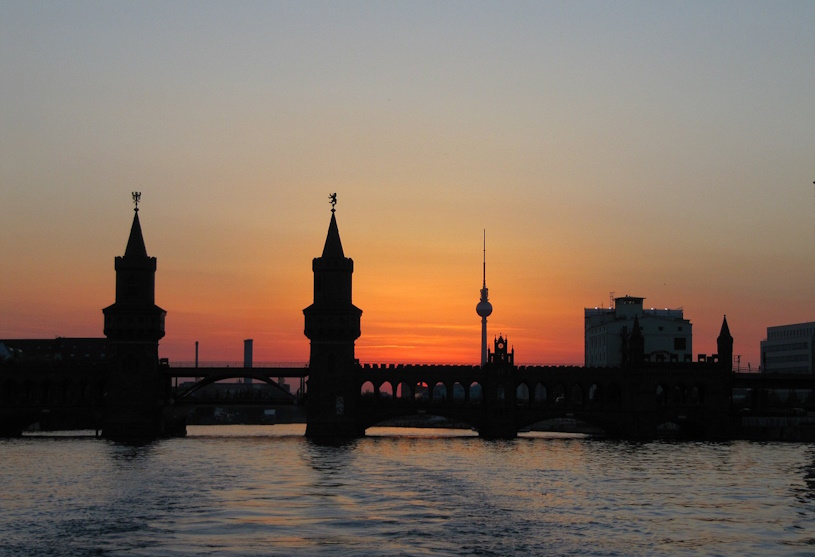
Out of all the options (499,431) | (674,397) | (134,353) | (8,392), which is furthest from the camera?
(674,397)

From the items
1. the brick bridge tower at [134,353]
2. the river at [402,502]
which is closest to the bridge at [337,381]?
the brick bridge tower at [134,353]

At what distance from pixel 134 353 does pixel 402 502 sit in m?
85.1

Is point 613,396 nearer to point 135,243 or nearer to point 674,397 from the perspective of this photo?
point 674,397

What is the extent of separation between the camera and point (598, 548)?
58250 millimetres

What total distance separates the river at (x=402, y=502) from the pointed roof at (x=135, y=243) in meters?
37.2

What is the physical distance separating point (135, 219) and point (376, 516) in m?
97.4

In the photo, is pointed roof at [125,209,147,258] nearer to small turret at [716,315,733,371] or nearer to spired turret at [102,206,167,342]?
spired turret at [102,206,167,342]

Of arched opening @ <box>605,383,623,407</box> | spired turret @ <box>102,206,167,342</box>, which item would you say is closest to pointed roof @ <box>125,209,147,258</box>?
spired turret @ <box>102,206,167,342</box>

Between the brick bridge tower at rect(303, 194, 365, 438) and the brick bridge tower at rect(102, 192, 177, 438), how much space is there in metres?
19.4

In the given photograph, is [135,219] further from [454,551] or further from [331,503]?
[454,551]

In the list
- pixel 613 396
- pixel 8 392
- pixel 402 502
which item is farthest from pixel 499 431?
pixel 402 502

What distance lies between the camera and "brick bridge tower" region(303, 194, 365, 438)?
15438 centimetres

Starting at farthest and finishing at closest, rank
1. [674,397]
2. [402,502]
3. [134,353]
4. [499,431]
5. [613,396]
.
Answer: [613,396], [674,397], [499,431], [134,353], [402,502]

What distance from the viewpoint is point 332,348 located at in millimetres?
155875
